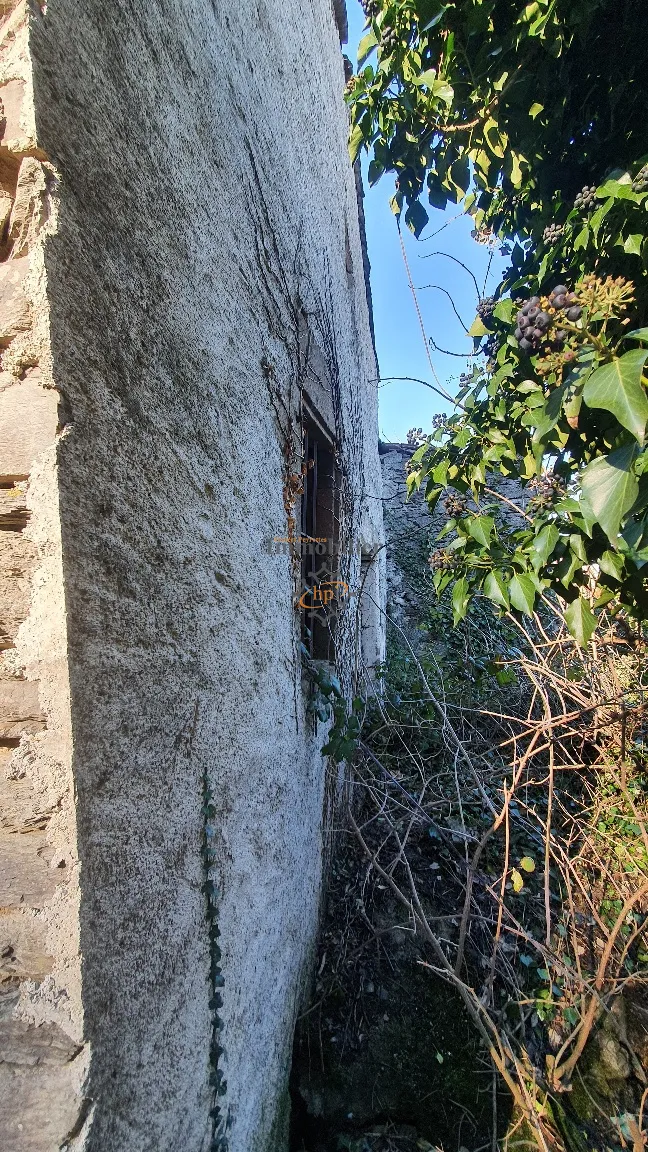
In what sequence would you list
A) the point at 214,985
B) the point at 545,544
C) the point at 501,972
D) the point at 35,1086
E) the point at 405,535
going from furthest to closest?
the point at 405,535 < the point at 501,972 < the point at 545,544 < the point at 214,985 < the point at 35,1086

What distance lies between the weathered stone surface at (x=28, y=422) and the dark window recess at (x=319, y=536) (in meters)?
1.99

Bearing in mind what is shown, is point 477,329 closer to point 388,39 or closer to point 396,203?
point 396,203

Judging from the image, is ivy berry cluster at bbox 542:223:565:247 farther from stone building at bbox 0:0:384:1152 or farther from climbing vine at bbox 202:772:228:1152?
climbing vine at bbox 202:772:228:1152

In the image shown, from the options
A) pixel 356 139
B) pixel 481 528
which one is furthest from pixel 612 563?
pixel 356 139

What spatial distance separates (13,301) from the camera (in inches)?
29.6

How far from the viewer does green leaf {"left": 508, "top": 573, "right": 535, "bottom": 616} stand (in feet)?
5.37

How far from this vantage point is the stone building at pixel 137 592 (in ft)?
2.39

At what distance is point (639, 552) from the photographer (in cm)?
127

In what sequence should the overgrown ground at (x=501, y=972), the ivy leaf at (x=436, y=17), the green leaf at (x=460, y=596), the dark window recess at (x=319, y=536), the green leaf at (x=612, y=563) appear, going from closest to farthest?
the green leaf at (x=612, y=563) → the ivy leaf at (x=436, y=17) → the green leaf at (x=460, y=596) → the overgrown ground at (x=501, y=972) → the dark window recess at (x=319, y=536)

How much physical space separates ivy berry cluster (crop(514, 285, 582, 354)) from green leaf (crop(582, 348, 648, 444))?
0.24 meters

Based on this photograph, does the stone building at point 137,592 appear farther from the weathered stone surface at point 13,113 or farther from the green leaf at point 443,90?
the green leaf at point 443,90

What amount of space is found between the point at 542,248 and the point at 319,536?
178 centimetres

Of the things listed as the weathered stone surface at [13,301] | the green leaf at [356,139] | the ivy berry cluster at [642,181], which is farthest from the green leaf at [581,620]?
the green leaf at [356,139]

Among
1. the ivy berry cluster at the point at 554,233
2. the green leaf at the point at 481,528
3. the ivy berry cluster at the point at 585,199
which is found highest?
the ivy berry cluster at the point at 585,199
